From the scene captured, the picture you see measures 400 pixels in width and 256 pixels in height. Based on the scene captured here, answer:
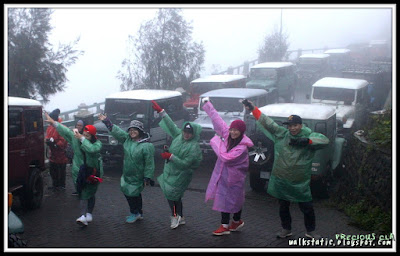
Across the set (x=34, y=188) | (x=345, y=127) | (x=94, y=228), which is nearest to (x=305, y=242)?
(x=94, y=228)

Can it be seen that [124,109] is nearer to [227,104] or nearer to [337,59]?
[227,104]

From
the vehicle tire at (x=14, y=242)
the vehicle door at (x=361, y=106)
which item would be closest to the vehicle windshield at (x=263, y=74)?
the vehicle door at (x=361, y=106)

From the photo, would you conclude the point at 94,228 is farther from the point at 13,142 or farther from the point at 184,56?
the point at 184,56

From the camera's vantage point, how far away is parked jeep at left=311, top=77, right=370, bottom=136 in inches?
575

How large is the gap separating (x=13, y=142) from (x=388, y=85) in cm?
1537

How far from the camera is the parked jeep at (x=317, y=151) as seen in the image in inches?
344

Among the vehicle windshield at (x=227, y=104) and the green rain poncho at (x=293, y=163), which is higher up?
the vehicle windshield at (x=227, y=104)

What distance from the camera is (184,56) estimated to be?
52.6 feet

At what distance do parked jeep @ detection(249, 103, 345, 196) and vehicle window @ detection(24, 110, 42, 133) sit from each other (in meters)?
4.02

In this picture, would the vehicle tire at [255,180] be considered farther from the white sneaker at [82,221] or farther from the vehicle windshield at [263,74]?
the vehicle windshield at [263,74]

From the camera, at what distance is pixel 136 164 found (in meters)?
6.75

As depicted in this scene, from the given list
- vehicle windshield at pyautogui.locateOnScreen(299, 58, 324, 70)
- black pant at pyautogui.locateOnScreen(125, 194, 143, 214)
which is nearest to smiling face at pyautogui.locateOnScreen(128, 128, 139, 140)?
black pant at pyautogui.locateOnScreen(125, 194, 143, 214)

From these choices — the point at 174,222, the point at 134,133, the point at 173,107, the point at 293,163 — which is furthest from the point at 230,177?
the point at 173,107

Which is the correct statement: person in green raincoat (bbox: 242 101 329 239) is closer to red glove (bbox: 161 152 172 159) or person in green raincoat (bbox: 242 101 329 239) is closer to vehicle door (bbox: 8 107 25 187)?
red glove (bbox: 161 152 172 159)
